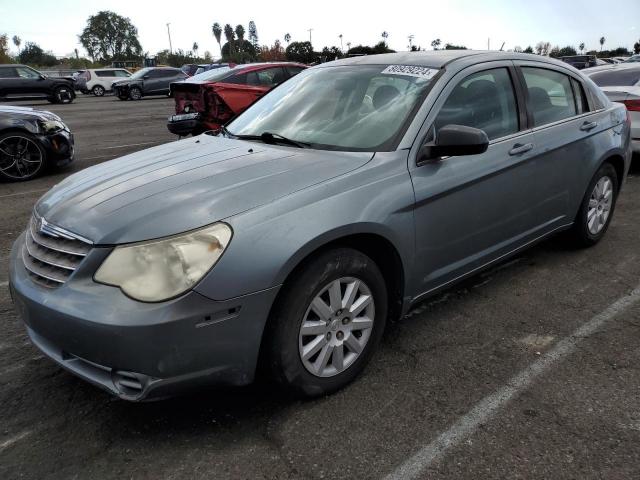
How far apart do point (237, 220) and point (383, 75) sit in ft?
5.42

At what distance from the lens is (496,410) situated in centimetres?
258

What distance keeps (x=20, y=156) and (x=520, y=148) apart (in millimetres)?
6836

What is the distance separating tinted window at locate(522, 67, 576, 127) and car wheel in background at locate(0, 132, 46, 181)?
21.8 feet

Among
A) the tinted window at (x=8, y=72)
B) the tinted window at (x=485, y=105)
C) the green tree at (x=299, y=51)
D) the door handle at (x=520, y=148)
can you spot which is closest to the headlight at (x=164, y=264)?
the tinted window at (x=485, y=105)

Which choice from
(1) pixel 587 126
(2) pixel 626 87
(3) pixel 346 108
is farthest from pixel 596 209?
(2) pixel 626 87

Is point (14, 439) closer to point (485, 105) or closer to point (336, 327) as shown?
point (336, 327)

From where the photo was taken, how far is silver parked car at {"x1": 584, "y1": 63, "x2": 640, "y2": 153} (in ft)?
23.4

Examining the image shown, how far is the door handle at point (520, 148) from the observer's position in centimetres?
346

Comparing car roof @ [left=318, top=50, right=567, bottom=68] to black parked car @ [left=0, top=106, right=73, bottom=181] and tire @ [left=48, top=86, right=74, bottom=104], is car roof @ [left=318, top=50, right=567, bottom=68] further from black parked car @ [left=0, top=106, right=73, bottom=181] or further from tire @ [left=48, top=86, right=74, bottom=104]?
tire @ [left=48, top=86, right=74, bottom=104]

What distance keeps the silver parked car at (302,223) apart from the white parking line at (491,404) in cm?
56

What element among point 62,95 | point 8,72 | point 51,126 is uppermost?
point 8,72

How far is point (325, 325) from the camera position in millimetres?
2557

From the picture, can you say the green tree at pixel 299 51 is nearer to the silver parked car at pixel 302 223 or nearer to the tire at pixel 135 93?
the tire at pixel 135 93

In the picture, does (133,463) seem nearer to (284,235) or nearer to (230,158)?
(284,235)
